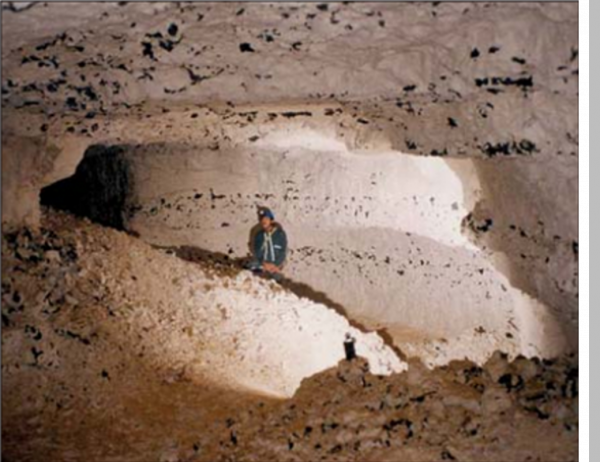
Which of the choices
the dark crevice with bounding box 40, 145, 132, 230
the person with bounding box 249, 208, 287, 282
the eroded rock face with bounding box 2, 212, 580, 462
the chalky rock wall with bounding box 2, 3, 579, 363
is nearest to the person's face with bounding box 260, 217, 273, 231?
the person with bounding box 249, 208, 287, 282

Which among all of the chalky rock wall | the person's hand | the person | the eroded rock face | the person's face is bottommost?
the person's hand

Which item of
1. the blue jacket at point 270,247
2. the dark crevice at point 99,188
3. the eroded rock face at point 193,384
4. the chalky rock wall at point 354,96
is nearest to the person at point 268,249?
the blue jacket at point 270,247

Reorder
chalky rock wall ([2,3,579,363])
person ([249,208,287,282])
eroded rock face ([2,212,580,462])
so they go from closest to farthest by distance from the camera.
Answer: chalky rock wall ([2,3,579,363]) → eroded rock face ([2,212,580,462]) → person ([249,208,287,282])

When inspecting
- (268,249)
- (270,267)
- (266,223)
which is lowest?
(270,267)

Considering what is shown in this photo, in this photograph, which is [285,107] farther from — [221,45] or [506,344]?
[506,344]

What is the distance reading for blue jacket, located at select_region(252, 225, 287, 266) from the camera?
6.64 m

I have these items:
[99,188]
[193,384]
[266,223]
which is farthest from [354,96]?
[99,188]

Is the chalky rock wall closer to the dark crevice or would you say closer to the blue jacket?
the blue jacket

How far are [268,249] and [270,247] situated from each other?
0.03 meters

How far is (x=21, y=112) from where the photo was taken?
3564mm

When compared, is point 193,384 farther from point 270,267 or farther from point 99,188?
point 99,188

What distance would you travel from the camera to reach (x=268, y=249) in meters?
6.69

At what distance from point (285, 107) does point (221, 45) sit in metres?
1.17

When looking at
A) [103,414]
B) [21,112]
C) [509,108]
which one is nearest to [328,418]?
[103,414]
